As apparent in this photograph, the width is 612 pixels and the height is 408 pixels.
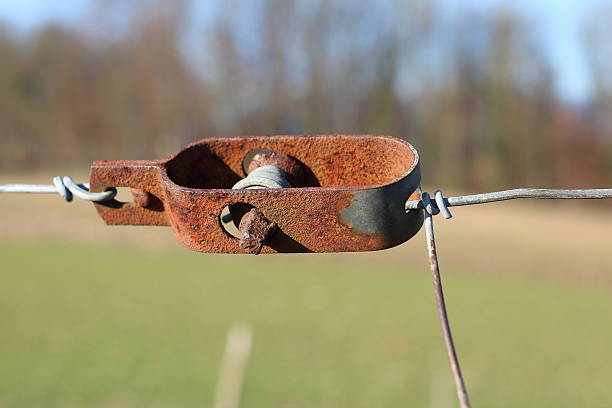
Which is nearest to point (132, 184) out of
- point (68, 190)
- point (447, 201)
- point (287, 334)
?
point (68, 190)

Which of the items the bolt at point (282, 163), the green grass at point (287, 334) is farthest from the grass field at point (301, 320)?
the bolt at point (282, 163)

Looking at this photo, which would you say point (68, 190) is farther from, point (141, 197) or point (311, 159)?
point (311, 159)

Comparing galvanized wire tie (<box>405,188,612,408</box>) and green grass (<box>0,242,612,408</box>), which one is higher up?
galvanized wire tie (<box>405,188,612,408</box>)
